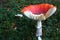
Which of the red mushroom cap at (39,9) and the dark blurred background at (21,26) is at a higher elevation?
the red mushroom cap at (39,9)

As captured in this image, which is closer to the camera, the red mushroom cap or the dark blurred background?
the red mushroom cap

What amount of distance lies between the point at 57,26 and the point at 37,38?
54 centimetres

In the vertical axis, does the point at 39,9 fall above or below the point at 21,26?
above

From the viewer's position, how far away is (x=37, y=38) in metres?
3.96

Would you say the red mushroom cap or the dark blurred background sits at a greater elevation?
the red mushroom cap

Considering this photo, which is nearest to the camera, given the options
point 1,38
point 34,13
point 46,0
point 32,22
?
point 34,13

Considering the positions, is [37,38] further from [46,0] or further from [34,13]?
[46,0]

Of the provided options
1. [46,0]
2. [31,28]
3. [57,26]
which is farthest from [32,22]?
[46,0]

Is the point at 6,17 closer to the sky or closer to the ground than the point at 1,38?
closer to the sky

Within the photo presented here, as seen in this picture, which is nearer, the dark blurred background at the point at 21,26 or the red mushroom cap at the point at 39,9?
the red mushroom cap at the point at 39,9

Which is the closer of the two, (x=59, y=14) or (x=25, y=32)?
(x=25, y=32)

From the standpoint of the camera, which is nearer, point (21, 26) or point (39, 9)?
point (39, 9)

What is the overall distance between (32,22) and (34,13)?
1.89 feet

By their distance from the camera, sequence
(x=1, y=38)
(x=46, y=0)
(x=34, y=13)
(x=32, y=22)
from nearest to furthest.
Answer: (x=34, y=13)
(x=1, y=38)
(x=32, y=22)
(x=46, y=0)
